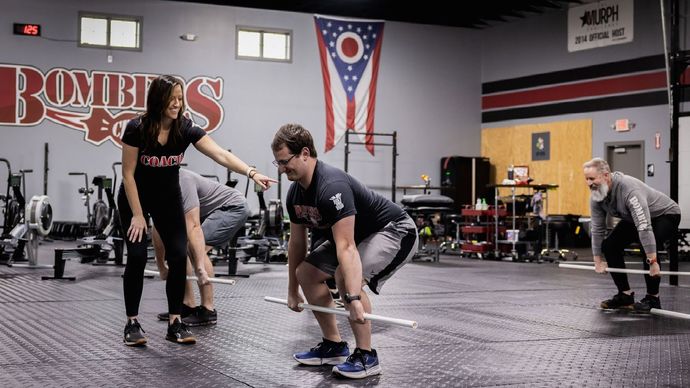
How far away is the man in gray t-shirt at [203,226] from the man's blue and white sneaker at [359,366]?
1.44 metres

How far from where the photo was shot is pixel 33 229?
8.90 metres

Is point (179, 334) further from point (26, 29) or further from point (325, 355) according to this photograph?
point (26, 29)

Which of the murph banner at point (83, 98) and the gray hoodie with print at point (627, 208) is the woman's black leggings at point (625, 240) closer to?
the gray hoodie with print at point (627, 208)

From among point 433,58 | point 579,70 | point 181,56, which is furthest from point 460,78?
point 181,56

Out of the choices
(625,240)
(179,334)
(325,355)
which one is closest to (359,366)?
(325,355)

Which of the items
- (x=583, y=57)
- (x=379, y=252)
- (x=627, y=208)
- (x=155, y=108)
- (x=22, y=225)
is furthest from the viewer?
(x=583, y=57)

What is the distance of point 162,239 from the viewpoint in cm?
426

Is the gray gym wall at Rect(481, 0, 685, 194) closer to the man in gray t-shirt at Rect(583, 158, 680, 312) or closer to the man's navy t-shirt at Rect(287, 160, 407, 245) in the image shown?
the man in gray t-shirt at Rect(583, 158, 680, 312)

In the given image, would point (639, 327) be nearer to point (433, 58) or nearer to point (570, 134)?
point (570, 134)

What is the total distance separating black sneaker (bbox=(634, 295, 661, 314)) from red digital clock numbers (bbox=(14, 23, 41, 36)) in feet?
40.6

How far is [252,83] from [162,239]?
12.7 metres

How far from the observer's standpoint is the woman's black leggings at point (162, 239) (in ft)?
13.8

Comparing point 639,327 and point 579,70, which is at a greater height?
point 579,70

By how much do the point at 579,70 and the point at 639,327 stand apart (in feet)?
39.3
